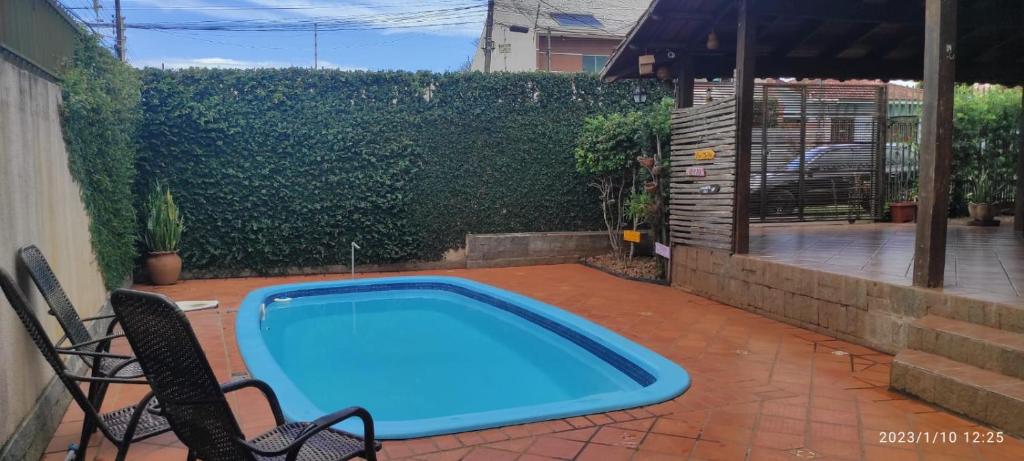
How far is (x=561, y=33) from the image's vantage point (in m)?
26.3

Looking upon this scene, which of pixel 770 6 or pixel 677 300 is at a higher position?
pixel 770 6

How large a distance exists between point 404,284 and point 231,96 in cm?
360

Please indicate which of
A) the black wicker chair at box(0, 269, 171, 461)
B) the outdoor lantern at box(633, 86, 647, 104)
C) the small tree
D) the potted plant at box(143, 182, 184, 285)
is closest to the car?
the outdoor lantern at box(633, 86, 647, 104)

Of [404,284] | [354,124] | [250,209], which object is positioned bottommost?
[404,284]

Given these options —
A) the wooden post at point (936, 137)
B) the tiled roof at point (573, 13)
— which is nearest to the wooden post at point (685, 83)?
the wooden post at point (936, 137)

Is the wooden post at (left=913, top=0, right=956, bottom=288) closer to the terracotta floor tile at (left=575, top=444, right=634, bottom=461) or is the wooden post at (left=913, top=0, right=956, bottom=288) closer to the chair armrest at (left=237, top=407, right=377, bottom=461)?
the terracotta floor tile at (left=575, top=444, right=634, bottom=461)

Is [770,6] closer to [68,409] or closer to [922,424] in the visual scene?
[922,424]

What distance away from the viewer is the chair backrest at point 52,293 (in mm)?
3217

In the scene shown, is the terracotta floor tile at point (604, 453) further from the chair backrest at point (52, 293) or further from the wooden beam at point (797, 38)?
the wooden beam at point (797, 38)

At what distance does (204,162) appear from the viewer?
920 cm

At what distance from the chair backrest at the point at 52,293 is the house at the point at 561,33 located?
22972 millimetres

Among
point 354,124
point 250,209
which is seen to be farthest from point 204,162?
point 354,124

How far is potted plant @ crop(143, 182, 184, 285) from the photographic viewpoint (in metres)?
8.62

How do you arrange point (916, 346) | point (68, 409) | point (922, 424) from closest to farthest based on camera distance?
point (922, 424) < point (68, 409) < point (916, 346)
